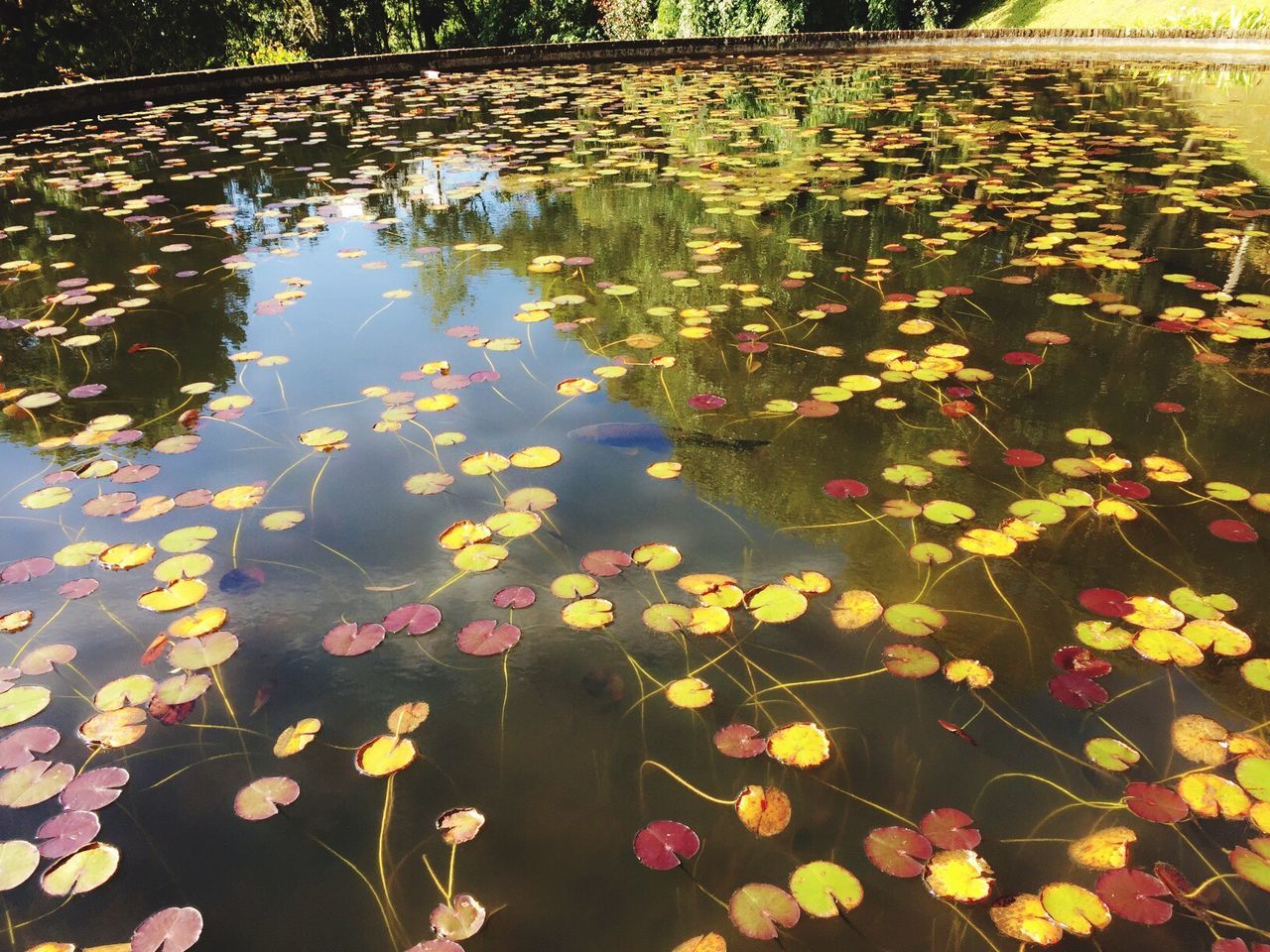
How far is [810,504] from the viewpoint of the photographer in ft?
7.24

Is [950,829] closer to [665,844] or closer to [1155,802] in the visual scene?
[1155,802]

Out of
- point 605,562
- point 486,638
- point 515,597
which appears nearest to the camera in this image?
point 486,638

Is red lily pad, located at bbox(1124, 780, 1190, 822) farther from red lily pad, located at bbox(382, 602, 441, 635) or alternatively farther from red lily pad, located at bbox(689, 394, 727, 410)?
red lily pad, located at bbox(689, 394, 727, 410)

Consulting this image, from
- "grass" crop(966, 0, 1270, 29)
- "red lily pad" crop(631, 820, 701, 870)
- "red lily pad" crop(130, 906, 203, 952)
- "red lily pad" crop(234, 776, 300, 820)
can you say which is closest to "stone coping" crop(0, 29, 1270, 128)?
"grass" crop(966, 0, 1270, 29)

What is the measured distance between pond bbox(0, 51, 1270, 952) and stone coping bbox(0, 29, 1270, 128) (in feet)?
19.7

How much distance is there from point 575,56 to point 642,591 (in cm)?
1287

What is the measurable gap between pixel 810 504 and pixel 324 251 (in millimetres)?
3296

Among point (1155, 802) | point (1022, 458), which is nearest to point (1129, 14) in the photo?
point (1022, 458)

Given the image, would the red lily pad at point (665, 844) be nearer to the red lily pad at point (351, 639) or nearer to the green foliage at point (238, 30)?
the red lily pad at point (351, 639)

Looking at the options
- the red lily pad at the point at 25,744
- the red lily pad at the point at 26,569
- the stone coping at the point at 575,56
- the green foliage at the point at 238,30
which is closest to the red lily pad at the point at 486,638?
the red lily pad at the point at 25,744

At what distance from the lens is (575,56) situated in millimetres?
12703

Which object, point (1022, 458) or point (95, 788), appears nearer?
point (95, 788)

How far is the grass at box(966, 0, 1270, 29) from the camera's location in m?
11.8

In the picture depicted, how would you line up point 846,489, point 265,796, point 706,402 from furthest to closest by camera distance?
point 706,402, point 846,489, point 265,796
